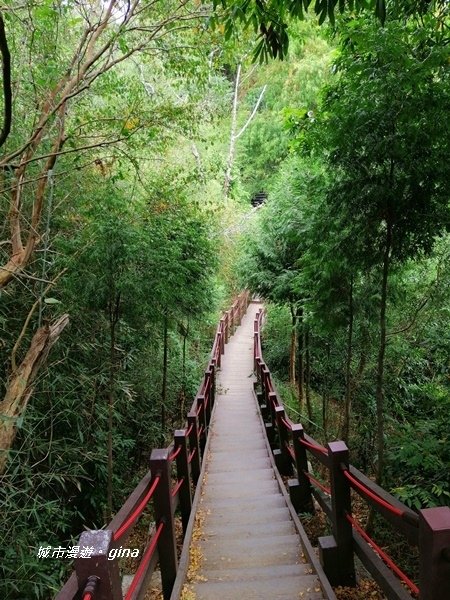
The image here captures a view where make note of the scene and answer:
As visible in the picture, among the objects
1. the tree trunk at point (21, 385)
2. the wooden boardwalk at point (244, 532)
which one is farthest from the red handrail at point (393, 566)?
the tree trunk at point (21, 385)

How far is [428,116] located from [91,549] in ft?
11.0

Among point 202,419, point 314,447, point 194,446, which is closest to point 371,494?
point 314,447

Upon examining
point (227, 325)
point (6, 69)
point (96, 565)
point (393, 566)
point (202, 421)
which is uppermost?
point (6, 69)

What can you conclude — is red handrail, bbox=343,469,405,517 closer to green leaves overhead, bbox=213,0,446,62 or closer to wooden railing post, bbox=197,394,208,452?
green leaves overhead, bbox=213,0,446,62

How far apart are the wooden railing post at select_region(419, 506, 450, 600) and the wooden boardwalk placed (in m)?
1.24

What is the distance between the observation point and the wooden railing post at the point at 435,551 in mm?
1418

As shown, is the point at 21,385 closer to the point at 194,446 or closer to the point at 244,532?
the point at 194,446

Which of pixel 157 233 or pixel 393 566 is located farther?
pixel 157 233

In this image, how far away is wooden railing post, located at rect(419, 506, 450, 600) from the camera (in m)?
1.42

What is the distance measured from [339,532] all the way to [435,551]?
1.27 metres

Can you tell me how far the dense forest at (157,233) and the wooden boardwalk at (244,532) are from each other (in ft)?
3.61

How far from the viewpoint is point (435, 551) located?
4.71 feet

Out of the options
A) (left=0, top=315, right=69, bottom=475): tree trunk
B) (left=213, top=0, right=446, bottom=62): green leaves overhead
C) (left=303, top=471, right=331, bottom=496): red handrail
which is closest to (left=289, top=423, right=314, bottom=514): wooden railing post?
(left=303, top=471, right=331, bottom=496): red handrail

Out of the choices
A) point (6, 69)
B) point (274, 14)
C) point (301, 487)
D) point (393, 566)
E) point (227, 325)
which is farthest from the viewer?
point (227, 325)
